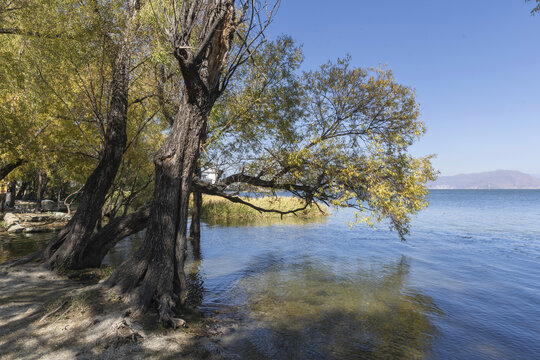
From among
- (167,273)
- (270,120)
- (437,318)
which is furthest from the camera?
(270,120)

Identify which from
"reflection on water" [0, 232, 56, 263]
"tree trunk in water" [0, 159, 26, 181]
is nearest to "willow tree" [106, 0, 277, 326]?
"reflection on water" [0, 232, 56, 263]

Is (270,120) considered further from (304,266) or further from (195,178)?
(304,266)

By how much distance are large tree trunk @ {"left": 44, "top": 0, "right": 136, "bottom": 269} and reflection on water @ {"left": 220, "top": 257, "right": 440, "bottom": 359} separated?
252 inches

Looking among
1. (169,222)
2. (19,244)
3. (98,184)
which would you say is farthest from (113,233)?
(19,244)

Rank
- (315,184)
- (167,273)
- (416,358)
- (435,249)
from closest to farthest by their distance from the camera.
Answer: (416,358) < (167,273) < (315,184) < (435,249)

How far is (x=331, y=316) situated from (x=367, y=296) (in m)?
2.94

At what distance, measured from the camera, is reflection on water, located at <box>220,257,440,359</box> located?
7.43 meters

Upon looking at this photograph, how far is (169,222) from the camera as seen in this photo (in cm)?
813

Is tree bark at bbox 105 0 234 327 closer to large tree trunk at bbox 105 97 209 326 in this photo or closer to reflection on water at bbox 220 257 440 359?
large tree trunk at bbox 105 97 209 326

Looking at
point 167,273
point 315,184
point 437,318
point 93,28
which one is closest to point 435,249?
point 437,318

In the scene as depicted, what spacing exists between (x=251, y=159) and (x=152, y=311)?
6.89 metres

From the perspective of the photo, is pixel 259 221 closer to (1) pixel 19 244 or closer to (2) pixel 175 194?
(1) pixel 19 244

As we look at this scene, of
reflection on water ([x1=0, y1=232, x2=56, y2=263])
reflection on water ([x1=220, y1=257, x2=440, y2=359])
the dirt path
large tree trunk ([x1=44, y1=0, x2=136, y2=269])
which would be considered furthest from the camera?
reflection on water ([x1=0, y1=232, x2=56, y2=263])

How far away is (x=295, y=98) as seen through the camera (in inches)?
538
